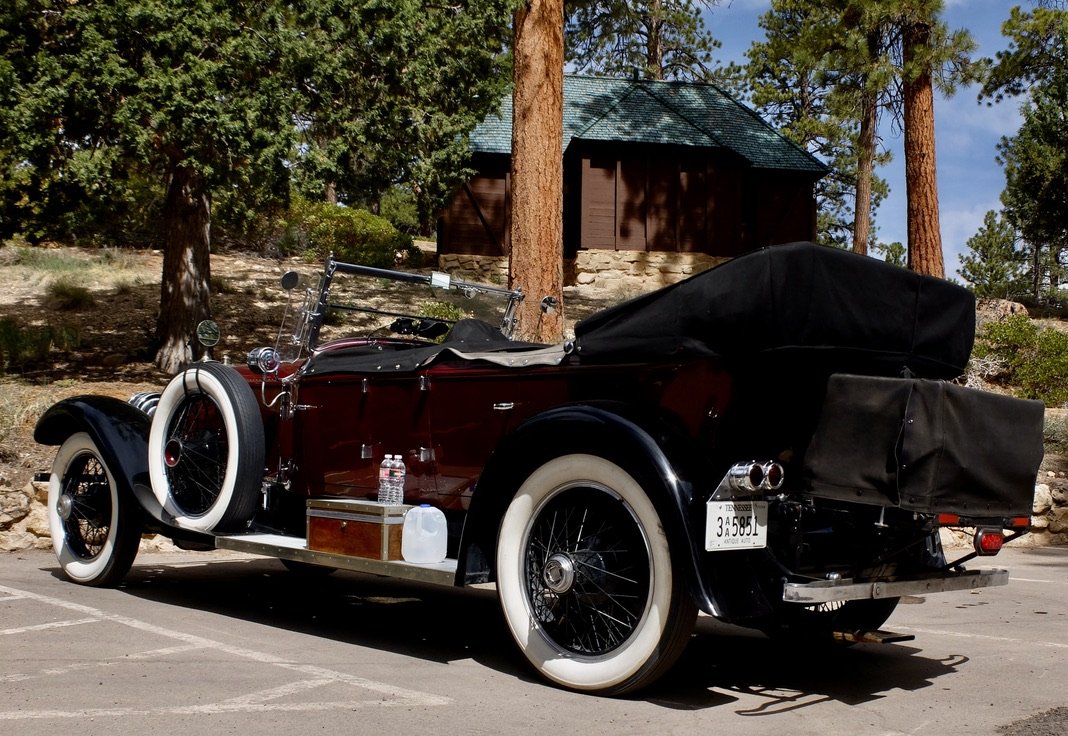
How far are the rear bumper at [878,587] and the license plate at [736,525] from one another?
22 cm

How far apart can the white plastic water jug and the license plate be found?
1.52 metres

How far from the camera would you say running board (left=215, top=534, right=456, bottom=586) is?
484 cm

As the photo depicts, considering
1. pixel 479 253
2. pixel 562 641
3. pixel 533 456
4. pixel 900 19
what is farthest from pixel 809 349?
pixel 479 253

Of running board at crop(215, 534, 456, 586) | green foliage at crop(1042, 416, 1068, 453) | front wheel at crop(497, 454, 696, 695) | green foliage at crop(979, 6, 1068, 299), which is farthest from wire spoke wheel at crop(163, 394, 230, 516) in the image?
green foliage at crop(979, 6, 1068, 299)

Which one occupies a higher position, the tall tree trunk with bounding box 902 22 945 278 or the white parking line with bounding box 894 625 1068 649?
the tall tree trunk with bounding box 902 22 945 278

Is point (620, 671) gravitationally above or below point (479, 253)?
below

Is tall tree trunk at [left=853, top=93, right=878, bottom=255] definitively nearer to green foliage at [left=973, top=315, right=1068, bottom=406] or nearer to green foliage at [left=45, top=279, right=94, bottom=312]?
green foliage at [left=973, top=315, right=1068, bottom=406]

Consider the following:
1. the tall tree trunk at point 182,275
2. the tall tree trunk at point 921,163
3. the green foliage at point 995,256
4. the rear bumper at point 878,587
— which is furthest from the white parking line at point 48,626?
the green foliage at point 995,256

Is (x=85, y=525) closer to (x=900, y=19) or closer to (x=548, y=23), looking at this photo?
(x=548, y=23)

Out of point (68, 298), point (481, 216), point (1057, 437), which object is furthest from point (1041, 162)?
point (68, 298)

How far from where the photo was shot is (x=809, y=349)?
4219 mm

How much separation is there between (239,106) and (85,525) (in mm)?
6769

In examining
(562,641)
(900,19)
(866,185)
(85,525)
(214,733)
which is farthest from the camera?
(866,185)

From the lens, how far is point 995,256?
5109 centimetres
